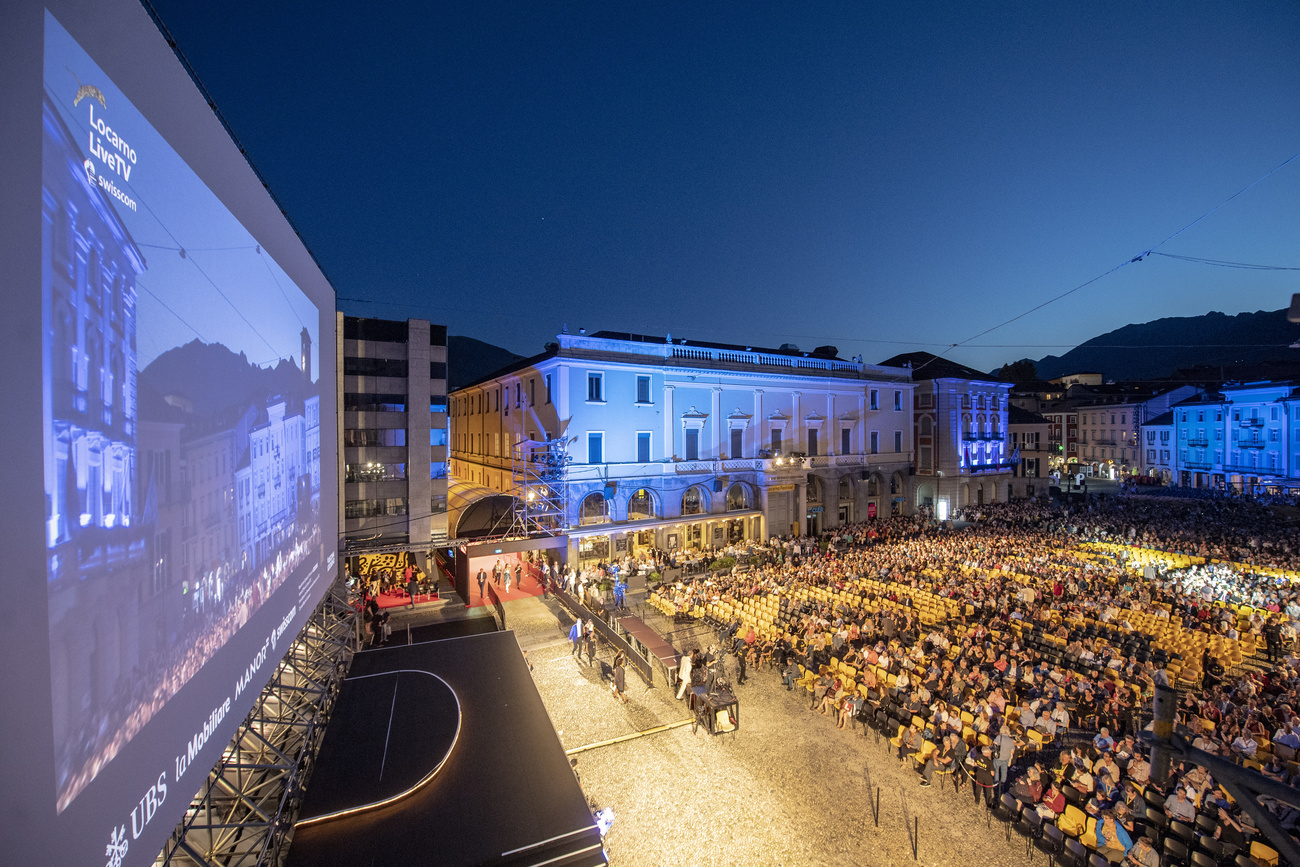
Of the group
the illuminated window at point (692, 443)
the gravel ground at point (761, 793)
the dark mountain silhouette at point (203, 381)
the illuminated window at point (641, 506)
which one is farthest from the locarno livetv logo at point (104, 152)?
the illuminated window at point (692, 443)

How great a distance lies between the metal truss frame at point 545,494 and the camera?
25.2m

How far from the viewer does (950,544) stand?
2734 centimetres

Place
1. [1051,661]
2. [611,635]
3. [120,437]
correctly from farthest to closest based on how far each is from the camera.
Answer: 1. [611,635]
2. [1051,661]
3. [120,437]

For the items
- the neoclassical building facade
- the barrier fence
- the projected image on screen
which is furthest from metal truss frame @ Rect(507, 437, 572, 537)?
the projected image on screen

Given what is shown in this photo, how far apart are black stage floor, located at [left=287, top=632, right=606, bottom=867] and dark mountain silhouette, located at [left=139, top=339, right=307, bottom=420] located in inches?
207

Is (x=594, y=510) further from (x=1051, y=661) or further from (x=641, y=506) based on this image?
(x=1051, y=661)

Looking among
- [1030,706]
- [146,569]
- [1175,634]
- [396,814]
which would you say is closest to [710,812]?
[396,814]

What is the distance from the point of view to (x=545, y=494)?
2595 centimetres

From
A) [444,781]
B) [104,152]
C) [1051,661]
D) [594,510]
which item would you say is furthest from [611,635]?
[104,152]

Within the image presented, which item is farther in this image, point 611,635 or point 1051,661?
point 611,635

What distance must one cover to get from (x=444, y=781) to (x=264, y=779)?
3.44m

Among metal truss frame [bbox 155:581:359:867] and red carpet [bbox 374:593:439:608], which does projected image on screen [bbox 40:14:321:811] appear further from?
red carpet [bbox 374:593:439:608]

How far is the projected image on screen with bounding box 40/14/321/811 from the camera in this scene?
2852mm

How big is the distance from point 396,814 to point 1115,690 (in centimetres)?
1422
